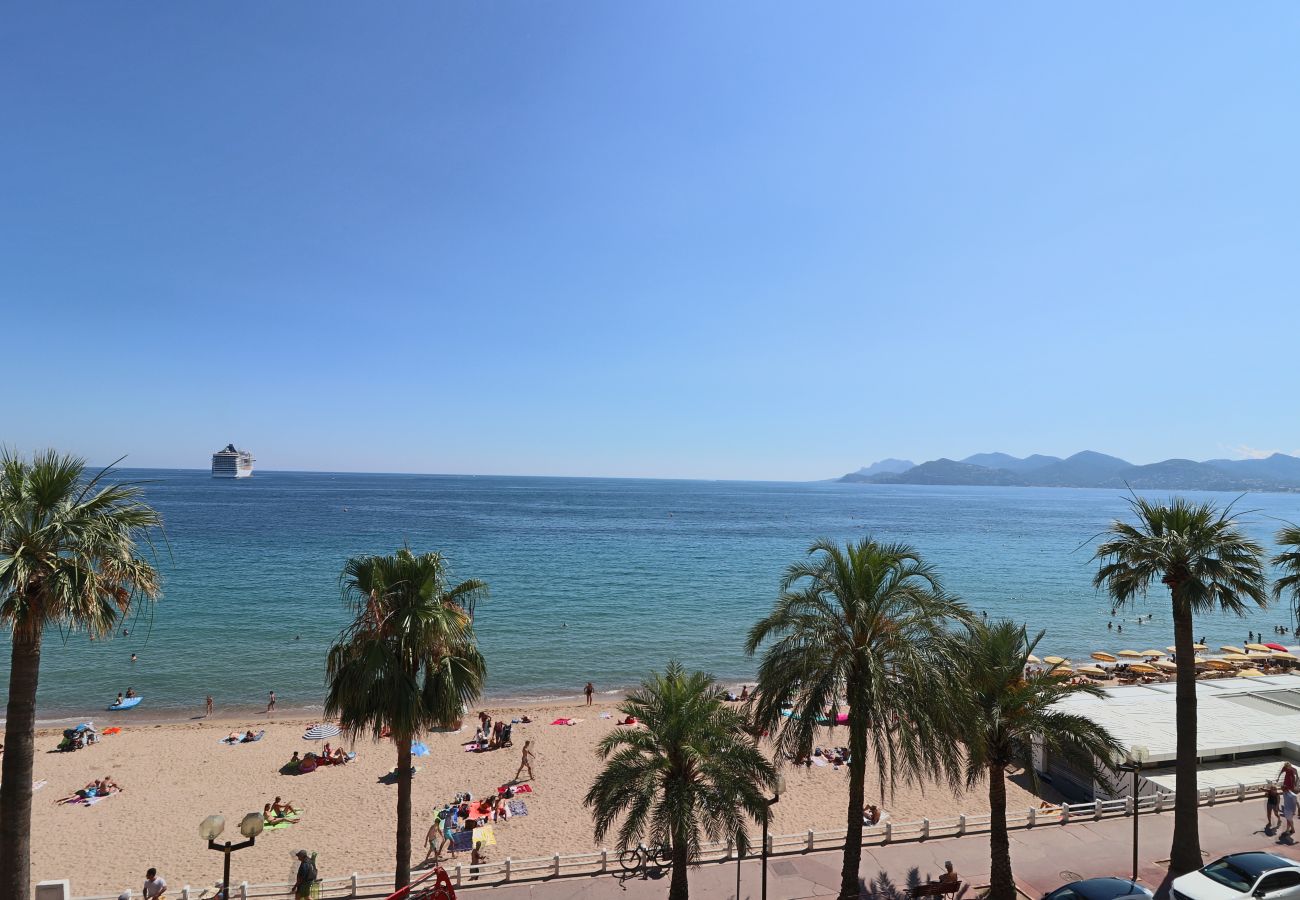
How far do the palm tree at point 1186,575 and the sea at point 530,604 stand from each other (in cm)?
330

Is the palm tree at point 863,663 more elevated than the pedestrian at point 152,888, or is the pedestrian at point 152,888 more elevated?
the palm tree at point 863,663

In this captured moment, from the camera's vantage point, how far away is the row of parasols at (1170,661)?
36.2m

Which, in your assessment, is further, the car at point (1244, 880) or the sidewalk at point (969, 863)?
the sidewalk at point (969, 863)

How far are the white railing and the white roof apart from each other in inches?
64.9

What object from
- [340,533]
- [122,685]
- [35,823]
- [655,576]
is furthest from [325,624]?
[340,533]

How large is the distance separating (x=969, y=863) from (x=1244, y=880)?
4.85m

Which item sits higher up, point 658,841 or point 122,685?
point 658,841

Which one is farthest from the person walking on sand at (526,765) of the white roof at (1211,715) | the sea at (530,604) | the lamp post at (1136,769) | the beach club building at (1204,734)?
the white roof at (1211,715)

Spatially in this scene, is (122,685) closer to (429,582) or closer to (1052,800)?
(429,582)

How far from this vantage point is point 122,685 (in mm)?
35406

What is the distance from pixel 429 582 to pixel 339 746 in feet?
68.2

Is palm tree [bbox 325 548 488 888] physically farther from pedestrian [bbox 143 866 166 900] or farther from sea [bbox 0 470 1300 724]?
pedestrian [bbox 143 866 166 900]

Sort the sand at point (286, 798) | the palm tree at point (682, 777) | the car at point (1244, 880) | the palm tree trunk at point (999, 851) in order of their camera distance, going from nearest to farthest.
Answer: the palm tree at point (682, 777) < the car at point (1244, 880) < the palm tree trunk at point (999, 851) < the sand at point (286, 798)

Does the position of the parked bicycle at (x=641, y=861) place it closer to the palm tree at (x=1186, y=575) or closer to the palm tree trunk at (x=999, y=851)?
the palm tree trunk at (x=999, y=851)
